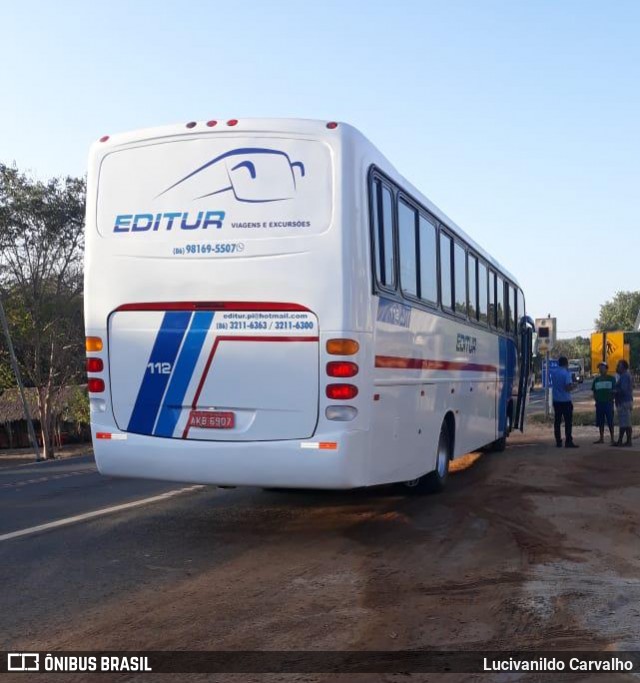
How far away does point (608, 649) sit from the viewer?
196 inches

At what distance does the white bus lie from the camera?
7488mm

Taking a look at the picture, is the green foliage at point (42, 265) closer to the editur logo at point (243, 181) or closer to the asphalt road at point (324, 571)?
the asphalt road at point (324, 571)

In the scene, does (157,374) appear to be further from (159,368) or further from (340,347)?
(340,347)

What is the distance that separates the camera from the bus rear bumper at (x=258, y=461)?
744 centimetres

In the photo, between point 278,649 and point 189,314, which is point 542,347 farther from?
point 278,649

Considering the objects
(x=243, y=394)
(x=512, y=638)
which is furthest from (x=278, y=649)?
(x=243, y=394)

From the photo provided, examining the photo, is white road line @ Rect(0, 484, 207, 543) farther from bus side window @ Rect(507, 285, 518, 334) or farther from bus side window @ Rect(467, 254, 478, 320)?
bus side window @ Rect(507, 285, 518, 334)

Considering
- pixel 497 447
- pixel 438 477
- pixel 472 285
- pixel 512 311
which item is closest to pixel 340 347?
pixel 438 477

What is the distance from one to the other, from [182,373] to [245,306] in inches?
35.2

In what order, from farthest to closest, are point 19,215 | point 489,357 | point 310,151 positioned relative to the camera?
point 19,215, point 489,357, point 310,151

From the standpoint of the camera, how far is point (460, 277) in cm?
1197

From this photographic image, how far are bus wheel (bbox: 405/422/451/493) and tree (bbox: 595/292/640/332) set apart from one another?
330 ft

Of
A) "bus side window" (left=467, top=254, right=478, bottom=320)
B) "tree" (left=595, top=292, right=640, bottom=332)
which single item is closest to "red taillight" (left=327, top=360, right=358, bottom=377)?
"bus side window" (left=467, top=254, right=478, bottom=320)

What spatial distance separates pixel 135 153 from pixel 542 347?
19.2m
